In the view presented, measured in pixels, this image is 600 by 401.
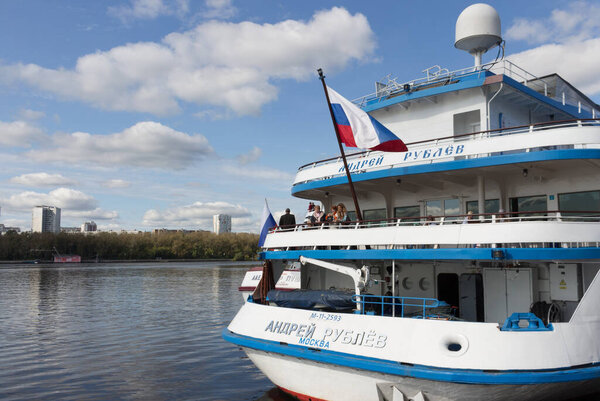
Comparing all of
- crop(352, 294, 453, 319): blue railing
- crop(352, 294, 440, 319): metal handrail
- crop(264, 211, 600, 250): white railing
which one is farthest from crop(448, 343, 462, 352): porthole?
crop(264, 211, 600, 250): white railing

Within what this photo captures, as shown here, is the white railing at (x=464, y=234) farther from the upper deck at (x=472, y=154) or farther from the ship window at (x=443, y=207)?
the ship window at (x=443, y=207)

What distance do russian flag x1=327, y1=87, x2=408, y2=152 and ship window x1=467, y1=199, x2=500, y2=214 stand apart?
2722 mm

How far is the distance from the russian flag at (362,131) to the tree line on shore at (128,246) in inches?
4567

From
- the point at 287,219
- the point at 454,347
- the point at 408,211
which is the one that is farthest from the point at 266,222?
the point at 454,347

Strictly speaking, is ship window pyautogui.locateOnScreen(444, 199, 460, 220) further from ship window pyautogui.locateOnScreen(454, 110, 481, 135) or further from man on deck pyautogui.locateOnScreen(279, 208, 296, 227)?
man on deck pyautogui.locateOnScreen(279, 208, 296, 227)

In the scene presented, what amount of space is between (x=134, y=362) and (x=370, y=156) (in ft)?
32.9

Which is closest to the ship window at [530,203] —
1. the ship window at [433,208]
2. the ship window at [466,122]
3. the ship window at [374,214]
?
the ship window at [433,208]

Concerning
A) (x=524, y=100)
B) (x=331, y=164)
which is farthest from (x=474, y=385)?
(x=524, y=100)

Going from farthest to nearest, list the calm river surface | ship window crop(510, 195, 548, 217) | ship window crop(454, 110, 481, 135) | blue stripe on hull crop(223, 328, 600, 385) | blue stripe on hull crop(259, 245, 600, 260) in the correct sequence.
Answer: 1. ship window crop(454, 110, 481, 135)
2. the calm river surface
3. ship window crop(510, 195, 548, 217)
4. blue stripe on hull crop(259, 245, 600, 260)
5. blue stripe on hull crop(223, 328, 600, 385)

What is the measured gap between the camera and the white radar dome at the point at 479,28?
15.9m

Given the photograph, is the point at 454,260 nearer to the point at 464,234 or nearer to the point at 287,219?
the point at 464,234

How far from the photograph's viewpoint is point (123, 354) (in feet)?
56.6

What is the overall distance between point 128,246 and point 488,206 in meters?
123

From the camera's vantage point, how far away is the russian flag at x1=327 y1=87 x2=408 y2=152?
11.6 m
